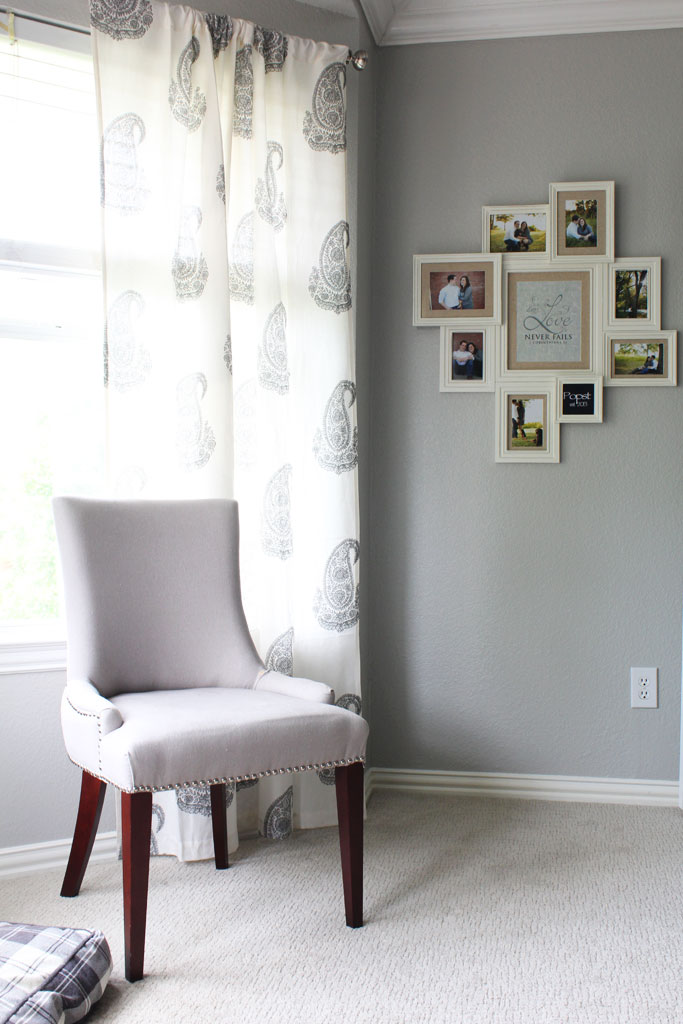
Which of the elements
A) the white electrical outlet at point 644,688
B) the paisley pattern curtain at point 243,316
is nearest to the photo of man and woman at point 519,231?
the paisley pattern curtain at point 243,316

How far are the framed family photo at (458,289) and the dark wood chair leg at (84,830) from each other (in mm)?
1680

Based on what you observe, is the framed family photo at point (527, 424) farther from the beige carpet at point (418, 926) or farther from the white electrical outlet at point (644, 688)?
the beige carpet at point (418, 926)

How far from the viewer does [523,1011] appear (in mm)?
1594

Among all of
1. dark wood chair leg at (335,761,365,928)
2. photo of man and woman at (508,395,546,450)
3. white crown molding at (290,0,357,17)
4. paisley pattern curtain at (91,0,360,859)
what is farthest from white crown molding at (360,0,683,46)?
dark wood chair leg at (335,761,365,928)

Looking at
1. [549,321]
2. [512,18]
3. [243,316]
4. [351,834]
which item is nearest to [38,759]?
[351,834]

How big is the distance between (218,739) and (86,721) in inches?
11.2

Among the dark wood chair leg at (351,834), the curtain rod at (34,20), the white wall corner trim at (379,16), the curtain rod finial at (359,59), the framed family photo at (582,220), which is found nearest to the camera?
the dark wood chair leg at (351,834)

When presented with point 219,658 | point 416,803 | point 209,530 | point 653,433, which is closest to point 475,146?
point 653,433

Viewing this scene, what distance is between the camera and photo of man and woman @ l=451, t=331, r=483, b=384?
9.37 feet

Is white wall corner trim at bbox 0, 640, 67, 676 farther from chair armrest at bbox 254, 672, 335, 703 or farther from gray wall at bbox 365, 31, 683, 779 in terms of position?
gray wall at bbox 365, 31, 683, 779

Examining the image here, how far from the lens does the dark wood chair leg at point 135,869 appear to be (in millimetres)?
1656

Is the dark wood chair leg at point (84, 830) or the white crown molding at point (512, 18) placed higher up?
the white crown molding at point (512, 18)

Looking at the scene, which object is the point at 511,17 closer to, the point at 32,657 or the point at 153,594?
the point at 153,594

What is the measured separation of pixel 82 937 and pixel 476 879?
0.96 metres
